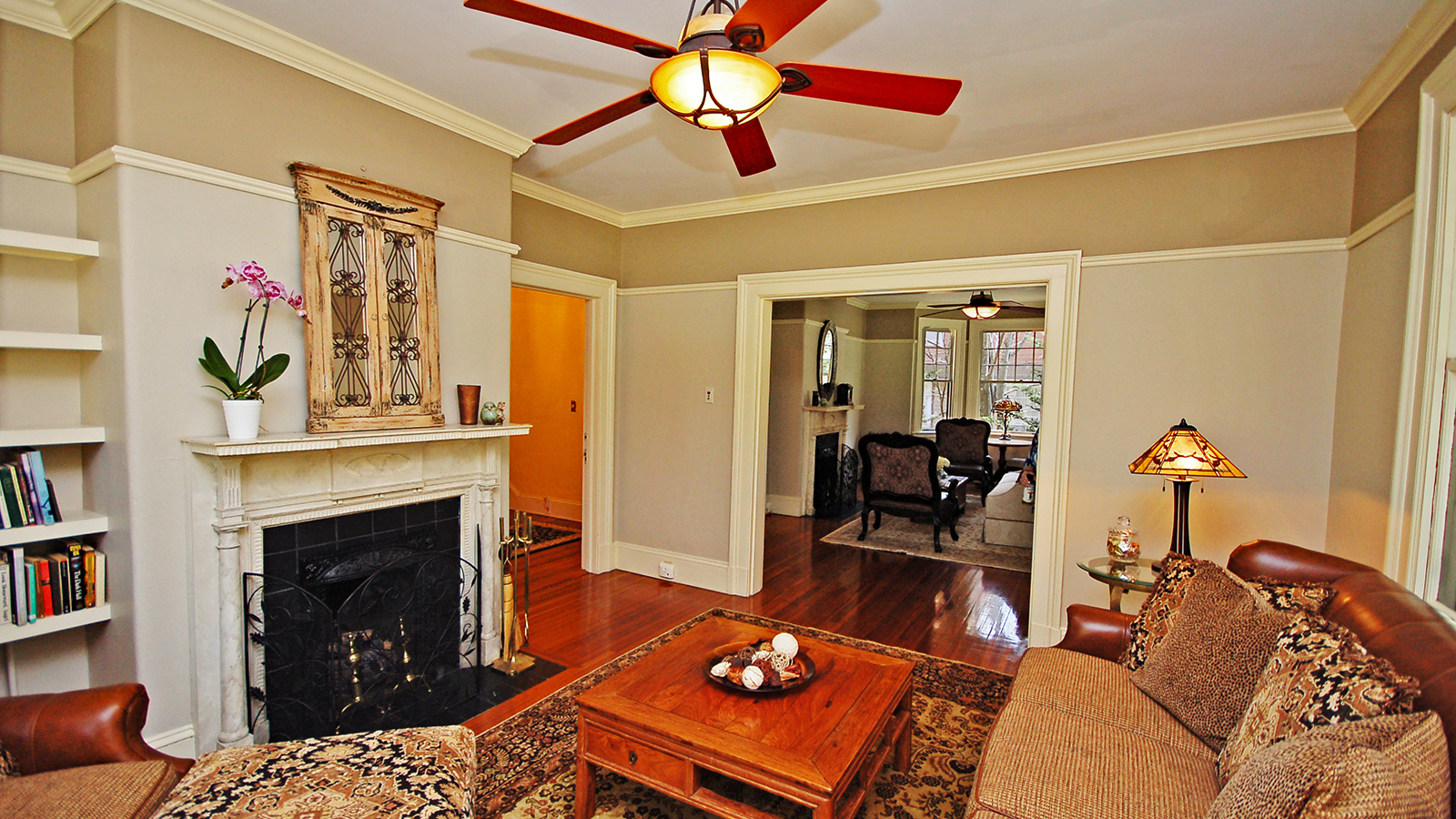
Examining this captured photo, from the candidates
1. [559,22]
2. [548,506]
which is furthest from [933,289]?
[548,506]

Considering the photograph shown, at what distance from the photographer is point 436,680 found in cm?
293

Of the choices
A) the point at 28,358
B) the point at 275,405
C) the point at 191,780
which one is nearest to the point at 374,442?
the point at 275,405

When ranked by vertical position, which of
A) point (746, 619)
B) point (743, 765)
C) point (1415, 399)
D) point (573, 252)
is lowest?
point (746, 619)

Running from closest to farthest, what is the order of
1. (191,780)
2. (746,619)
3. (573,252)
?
→ (191,780) < (746,619) < (573,252)

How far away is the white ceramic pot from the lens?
7.23 feet

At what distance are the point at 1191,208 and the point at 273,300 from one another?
4.07 metres

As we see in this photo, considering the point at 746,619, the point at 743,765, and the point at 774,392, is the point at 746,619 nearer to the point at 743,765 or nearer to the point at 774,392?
the point at 743,765

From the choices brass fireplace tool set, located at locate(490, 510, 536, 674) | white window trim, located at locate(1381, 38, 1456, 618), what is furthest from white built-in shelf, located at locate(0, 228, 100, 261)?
white window trim, located at locate(1381, 38, 1456, 618)

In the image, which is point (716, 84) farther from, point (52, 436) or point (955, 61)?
point (52, 436)

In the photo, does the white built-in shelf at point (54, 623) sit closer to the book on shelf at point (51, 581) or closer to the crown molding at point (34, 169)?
the book on shelf at point (51, 581)

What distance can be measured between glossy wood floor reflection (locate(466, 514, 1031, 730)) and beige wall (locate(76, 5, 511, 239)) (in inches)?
94.6

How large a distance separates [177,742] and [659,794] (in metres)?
1.70

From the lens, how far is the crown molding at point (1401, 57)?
1987 millimetres

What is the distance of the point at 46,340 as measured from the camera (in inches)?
81.7
